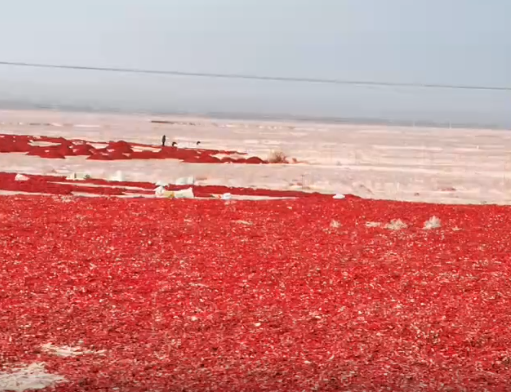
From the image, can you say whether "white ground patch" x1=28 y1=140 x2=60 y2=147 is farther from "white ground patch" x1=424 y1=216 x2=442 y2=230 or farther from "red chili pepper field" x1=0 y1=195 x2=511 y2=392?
"white ground patch" x1=424 y1=216 x2=442 y2=230

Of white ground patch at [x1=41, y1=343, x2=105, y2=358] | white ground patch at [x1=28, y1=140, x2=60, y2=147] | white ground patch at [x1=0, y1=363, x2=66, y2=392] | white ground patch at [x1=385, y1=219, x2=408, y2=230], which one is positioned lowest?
white ground patch at [x1=28, y1=140, x2=60, y2=147]

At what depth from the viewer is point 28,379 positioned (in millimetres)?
7238

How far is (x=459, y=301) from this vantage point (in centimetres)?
1056

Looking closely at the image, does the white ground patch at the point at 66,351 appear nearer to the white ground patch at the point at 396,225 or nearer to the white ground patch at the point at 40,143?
the white ground patch at the point at 396,225

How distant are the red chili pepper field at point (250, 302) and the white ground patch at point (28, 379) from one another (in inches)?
2.3

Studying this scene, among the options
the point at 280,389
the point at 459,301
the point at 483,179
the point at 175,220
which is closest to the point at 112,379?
the point at 280,389

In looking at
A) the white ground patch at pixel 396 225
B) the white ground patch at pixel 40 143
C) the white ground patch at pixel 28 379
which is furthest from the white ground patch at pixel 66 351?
the white ground patch at pixel 40 143

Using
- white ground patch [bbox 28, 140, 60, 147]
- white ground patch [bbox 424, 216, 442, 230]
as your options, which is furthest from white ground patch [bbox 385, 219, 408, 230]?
white ground patch [bbox 28, 140, 60, 147]

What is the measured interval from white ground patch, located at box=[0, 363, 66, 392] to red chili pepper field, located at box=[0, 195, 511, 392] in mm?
59

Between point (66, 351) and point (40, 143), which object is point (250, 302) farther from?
point (40, 143)

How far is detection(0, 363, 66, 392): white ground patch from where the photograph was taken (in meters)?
7.02

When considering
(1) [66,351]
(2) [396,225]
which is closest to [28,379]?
(1) [66,351]

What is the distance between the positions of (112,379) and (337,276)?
4666 mm

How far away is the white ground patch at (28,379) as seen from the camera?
702 cm
